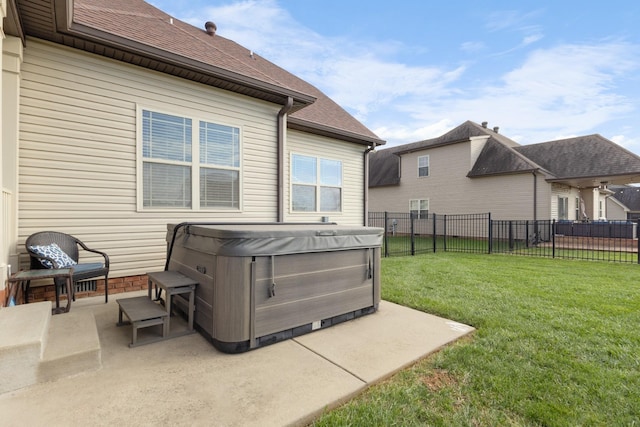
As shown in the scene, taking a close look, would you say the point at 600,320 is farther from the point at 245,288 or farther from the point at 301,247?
the point at 245,288

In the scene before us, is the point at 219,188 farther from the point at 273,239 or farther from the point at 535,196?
the point at 535,196

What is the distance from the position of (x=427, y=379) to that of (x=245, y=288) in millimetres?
1614

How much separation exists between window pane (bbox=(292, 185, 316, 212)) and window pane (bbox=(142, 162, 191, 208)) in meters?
2.62

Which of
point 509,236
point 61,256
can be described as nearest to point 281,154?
point 61,256

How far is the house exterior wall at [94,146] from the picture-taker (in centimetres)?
368

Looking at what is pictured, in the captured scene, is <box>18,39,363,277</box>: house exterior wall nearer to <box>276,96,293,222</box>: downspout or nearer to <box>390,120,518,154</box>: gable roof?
<box>276,96,293,222</box>: downspout

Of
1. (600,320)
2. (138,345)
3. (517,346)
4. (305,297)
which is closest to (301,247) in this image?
(305,297)

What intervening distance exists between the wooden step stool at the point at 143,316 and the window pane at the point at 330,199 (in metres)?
4.92

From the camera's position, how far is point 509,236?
10148mm

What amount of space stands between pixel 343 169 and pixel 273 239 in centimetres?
546

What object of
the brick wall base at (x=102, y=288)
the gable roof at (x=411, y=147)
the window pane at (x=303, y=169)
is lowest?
the brick wall base at (x=102, y=288)

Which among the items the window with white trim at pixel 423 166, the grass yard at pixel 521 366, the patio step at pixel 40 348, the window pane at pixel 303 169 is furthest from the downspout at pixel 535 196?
the patio step at pixel 40 348

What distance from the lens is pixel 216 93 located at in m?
5.07

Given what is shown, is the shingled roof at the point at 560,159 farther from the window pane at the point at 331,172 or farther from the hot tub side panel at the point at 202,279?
the hot tub side panel at the point at 202,279
